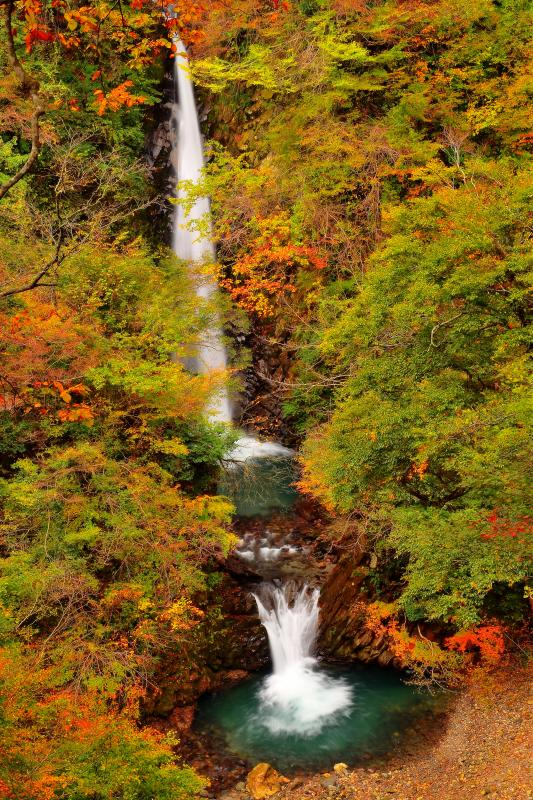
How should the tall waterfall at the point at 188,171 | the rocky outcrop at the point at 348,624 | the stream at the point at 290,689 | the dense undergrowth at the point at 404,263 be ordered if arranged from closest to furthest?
the dense undergrowth at the point at 404,263 → the stream at the point at 290,689 → the rocky outcrop at the point at 348,624 → the tall waterfall at the point at 188,171

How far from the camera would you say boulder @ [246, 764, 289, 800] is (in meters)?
8.66

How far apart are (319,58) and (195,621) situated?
43.0ft

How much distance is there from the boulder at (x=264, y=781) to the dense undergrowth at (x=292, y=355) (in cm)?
144

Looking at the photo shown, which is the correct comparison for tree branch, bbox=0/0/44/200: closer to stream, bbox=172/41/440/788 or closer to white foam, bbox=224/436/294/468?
stream, bbox=172/41/440/788

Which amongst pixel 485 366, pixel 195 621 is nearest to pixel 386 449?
pixel 485 366

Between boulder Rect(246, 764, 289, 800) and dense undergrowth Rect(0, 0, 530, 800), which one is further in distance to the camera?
boulder Rect(246, 764, 289, 800)

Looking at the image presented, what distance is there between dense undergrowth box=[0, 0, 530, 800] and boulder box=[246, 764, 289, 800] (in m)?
1.44

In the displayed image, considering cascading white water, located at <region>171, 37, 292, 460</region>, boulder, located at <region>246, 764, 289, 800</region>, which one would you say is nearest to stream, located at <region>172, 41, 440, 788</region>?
boulder, located at <region>246, 764, 289, 800</region>

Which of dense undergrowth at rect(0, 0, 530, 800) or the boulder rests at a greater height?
dense undergrowth at rect(0, 0, 530, 800)

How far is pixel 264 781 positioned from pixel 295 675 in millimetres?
2850

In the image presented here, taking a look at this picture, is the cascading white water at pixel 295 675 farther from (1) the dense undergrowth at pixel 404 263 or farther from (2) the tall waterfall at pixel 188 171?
(2) the tall waterfall at pixel 188 171

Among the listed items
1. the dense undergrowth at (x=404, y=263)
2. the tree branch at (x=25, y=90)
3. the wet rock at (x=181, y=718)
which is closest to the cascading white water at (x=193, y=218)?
the dense undergrowth at (x=404, y=263)

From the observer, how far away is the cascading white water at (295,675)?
10484 mm

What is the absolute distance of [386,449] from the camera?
9273 millimetres
